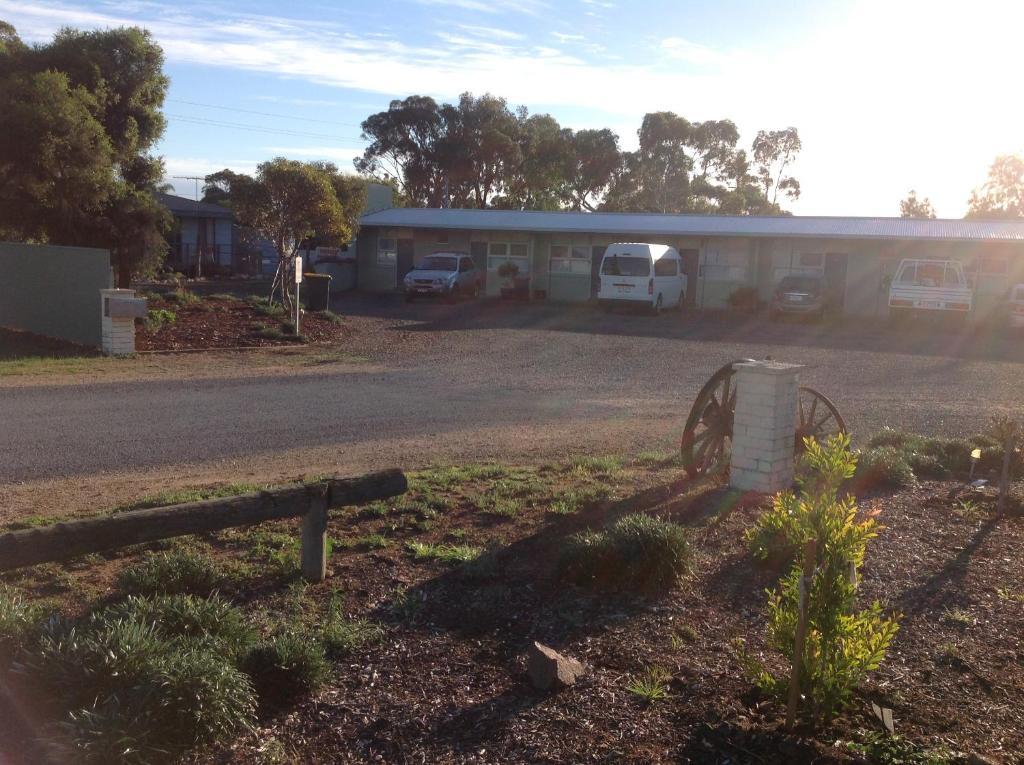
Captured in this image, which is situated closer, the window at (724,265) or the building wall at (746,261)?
the building wall at (746,261)

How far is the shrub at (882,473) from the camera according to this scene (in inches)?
328

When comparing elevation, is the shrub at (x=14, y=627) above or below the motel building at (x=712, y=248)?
below

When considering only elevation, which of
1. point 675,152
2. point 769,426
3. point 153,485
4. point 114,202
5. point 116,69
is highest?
point 675,152

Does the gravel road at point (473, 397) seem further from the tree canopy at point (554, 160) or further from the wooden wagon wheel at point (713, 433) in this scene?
the tree canopy at point (554, 160)

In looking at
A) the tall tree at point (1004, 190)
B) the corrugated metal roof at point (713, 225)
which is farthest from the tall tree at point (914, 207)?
the corrugated metal roof at point (713, 225)

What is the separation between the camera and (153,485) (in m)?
8.13

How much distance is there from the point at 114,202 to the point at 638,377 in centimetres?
1201

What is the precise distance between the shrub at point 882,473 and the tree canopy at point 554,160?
58.8m

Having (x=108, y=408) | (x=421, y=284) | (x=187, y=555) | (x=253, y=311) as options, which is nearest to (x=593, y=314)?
(x=421, y=284)

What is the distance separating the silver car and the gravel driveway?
7.11m

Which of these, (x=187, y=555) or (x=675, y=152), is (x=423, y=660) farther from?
(x=675, y=152)

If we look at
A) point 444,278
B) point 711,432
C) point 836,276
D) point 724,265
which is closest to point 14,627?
point 711,432

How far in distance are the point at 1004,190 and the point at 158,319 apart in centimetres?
7579

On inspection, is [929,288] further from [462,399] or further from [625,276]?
[462,399]
